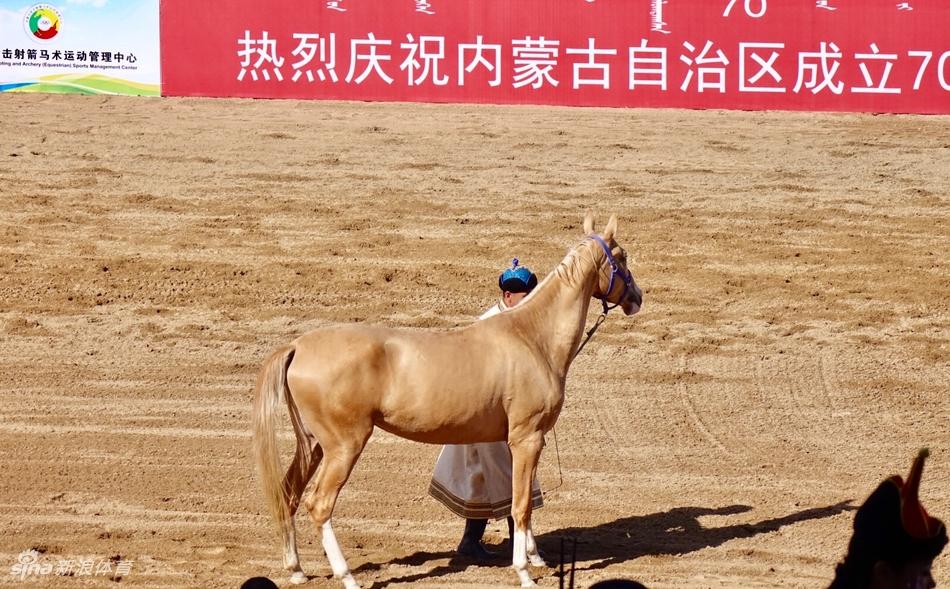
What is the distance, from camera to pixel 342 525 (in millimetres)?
8727

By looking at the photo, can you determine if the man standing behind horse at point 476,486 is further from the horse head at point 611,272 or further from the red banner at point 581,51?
the red banner at point 581,51

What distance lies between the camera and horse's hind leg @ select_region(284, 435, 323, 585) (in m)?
7.66

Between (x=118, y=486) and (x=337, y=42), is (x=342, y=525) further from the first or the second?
(x=337, y=42)

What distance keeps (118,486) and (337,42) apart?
9.75m

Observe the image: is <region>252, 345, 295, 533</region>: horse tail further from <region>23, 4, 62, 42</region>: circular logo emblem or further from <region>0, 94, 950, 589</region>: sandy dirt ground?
<region>23, 4, 62, 42</region>: circular logo emblem

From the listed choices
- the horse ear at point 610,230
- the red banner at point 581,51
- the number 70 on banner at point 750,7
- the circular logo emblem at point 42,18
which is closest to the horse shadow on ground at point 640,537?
the horse ear at point 610,230

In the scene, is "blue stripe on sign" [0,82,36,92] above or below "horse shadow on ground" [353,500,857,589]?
above

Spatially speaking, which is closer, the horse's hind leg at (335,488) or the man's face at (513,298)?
the horse's hind leg at (335,488)

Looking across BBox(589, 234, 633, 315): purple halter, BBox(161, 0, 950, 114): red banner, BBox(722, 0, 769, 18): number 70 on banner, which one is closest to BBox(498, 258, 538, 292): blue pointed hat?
BBox(589, 234, 633, 315): purple halter

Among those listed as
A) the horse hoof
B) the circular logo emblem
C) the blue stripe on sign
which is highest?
the circular logo emblem

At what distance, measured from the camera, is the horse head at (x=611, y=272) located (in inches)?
313

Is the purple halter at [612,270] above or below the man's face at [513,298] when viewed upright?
above

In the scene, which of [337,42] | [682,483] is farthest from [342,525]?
[337,42]

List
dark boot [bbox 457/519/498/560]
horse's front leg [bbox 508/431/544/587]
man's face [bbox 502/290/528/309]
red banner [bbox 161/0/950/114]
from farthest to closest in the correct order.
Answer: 1. red banner [bbox 161/0/950/114]
2. man's face [bbox 502/290/528/309]
3. dark boot [bbox 457/519/498/560]
4. horse's front leg [bbox 508/431/544/587]
